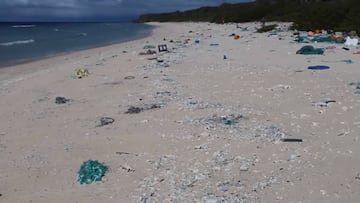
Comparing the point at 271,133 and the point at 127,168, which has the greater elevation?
the point at 271,133

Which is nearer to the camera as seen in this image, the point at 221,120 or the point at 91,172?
the point at 91,172

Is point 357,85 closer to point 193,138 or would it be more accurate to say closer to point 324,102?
point 324,102

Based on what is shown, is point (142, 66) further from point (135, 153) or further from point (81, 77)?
point (135, 153)

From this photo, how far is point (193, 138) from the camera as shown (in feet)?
18.6

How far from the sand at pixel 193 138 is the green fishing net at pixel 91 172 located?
108 millimetres

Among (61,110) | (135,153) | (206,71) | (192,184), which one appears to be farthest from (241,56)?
(192,184)

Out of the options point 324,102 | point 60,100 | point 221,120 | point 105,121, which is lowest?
point 60,100

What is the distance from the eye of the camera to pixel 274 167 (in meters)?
4.53

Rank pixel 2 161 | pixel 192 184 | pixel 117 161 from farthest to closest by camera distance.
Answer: pixel 2 161 → pixel 117 161 → pixel 192 184

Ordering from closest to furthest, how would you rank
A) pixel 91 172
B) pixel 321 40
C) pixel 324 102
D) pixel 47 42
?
pixel 91 172, pixel 324 102, pixel 321 40, pixel 47 42

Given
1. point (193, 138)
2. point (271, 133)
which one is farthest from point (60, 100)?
point (271, 133)

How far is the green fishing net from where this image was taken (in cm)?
459

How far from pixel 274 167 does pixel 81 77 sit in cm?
Result: 874

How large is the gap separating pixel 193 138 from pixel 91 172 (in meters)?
1.59
